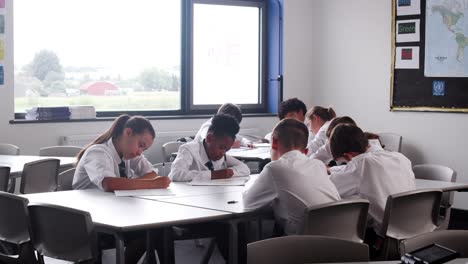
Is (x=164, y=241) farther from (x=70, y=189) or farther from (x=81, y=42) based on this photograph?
(x=81, y=42)

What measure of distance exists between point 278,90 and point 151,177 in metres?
4.84

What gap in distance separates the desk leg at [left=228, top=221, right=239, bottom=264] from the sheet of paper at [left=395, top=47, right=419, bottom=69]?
4.82 meters

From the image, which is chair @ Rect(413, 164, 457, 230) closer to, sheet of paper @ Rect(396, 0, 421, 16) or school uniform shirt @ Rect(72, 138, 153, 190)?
school uniform shirt @ Rect(72, 138, 153, 190)

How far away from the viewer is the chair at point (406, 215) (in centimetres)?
408

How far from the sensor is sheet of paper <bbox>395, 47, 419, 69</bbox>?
8016 millimetres

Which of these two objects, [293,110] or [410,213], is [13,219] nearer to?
[410,213]

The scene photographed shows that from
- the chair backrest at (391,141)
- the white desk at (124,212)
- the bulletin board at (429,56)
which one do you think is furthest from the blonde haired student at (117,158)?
the bulletin board at (429,56)

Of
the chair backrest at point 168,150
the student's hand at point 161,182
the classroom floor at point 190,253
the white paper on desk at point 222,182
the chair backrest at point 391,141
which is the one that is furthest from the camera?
the chair backrest at point 391,141

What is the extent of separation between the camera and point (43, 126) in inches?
285

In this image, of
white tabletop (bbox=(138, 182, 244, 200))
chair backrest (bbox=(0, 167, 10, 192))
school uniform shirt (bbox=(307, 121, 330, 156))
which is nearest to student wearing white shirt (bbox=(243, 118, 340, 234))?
white tabletop (bbox=(138, 182, 244, 200))

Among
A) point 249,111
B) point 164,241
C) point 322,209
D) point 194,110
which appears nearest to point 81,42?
point 194,110

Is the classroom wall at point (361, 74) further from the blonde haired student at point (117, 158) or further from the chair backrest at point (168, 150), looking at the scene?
the blonde haired student at point (117, 158)

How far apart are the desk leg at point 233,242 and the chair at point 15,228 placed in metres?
1.02

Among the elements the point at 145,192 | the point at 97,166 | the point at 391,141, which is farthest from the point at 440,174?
the point at 391,141
